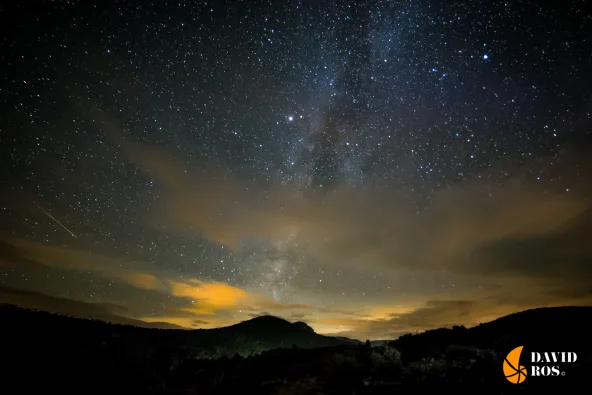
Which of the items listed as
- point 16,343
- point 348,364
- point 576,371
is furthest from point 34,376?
point 576,371

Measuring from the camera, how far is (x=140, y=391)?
35.1 feet

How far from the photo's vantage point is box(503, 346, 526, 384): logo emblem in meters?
7.53

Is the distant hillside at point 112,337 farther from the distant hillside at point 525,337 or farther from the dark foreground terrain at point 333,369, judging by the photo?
the distant hillside at point 525,337

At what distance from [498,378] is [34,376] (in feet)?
51.2

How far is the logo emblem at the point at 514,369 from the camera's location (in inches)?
297

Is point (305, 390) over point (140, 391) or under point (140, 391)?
over

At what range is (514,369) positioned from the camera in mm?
8031

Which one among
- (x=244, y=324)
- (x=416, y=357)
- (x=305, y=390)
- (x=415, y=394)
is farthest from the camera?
(x=244, y=324)

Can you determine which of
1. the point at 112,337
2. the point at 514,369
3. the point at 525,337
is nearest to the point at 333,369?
the point at 514,369

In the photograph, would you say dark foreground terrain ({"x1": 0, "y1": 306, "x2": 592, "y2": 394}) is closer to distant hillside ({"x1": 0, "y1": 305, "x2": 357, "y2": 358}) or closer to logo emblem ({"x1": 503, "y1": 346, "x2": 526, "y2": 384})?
logo emblem ({"x1": 503, "y1": 346, "x2": 526, "y2": 384})

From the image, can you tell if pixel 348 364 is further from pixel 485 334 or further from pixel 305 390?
pixel 485 334

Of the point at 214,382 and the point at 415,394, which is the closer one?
the point at 415,394

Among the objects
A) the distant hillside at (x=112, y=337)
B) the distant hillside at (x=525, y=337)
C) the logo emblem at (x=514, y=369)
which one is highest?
the distant hillside at (x=525, y=337)

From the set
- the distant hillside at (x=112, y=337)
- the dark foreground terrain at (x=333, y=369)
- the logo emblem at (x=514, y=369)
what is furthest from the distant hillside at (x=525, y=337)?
Answer: the distant hillside at (x=112, y=337)
